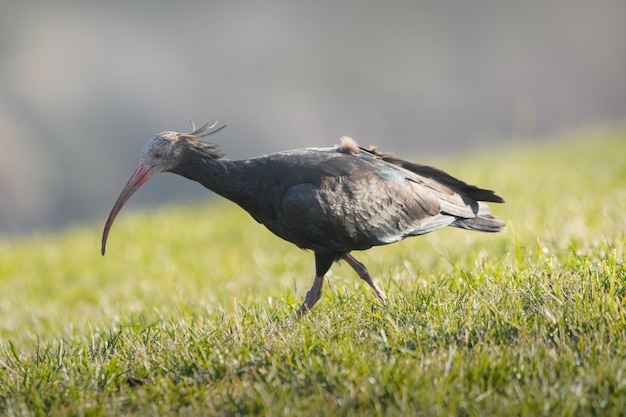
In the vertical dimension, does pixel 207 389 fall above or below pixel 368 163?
below

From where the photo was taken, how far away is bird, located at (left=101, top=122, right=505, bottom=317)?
523cm

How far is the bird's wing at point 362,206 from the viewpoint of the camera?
5.18 metres

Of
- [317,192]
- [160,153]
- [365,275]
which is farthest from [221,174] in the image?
[365,275]

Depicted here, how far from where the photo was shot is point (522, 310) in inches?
169

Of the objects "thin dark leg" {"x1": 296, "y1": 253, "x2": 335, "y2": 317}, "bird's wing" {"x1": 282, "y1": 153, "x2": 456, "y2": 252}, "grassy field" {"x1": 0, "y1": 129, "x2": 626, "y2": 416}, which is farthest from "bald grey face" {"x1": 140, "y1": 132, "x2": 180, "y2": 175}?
"thin dark leg" {"x1": 296, "y1": 253, "x2": 335, "y2": 317}

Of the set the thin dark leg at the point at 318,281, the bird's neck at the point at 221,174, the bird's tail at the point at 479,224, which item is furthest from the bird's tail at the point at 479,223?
the bird's neck at the point at 221,174

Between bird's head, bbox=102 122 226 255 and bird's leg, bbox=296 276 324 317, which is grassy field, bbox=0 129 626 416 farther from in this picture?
bird's head, bbox=102 122 226 255

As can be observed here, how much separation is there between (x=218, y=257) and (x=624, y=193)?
4607 mm

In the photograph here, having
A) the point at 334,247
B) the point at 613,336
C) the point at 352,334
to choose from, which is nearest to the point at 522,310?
the point at 613,336

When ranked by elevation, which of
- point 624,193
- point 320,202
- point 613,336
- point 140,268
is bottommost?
point 140,268

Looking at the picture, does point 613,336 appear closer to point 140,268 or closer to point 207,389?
point 207,389

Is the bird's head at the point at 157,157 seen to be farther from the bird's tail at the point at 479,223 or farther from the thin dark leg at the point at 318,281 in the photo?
the bird's tail at the point at 479,223

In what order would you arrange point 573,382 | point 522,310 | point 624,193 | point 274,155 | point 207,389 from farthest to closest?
1. point 624,193
2. point 274,155
3. point 522,310
4. point 207,389
5. point 573,382

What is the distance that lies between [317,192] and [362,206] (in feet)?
1.17
